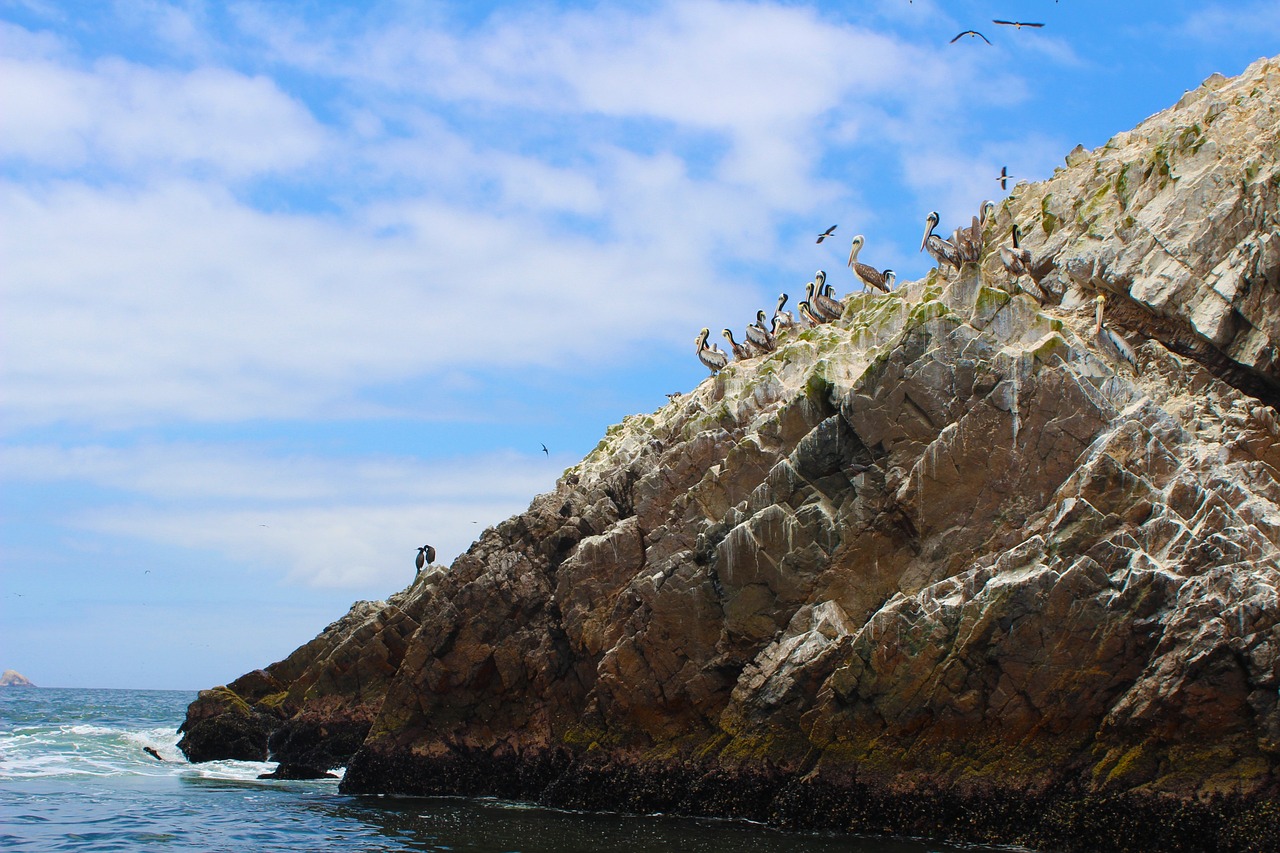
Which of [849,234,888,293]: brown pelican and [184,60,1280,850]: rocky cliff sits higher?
[849,234,888,293]: brown pelican

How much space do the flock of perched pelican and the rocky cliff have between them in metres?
0.35

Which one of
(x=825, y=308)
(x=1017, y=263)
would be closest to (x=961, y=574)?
(x=1017, y=263)

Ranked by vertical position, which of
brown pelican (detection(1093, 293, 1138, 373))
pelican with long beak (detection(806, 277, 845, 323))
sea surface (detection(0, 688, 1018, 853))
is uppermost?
pelican with long beak (detection(806, 277, 845, 323))

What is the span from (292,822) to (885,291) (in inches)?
837

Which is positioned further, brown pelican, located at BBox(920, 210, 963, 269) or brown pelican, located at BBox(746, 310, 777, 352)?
brown pelican, located at BBox(746, 310, 777, 352)

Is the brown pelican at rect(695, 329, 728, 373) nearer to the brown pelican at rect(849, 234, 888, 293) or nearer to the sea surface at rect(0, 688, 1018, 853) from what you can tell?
the brown pelican at rect(849, 234, 888, 293)

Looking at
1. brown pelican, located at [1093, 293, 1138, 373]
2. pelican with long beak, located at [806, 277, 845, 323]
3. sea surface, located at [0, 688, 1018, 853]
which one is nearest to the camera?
sea surface, located at [0, 688, 1018, 853]

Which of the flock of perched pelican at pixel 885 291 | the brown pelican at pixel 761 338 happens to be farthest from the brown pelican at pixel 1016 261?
the brown pelican at pixel 761 338

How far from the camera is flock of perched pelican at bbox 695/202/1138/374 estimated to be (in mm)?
27172

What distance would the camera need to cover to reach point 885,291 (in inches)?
1403

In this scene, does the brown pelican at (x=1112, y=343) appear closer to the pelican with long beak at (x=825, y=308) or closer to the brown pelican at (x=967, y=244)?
the brown pelican at (x=967, y=244)

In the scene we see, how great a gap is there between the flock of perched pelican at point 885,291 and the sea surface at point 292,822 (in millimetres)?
12100

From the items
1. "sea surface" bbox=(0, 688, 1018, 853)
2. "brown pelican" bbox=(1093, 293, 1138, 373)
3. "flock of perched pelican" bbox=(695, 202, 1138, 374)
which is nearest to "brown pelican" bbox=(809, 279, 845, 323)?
"flock of perched pelican" bbox=(695, 202, 1138, 374)

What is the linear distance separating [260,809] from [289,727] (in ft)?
37.8
